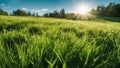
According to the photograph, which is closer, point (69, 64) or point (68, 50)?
point (69, 64)

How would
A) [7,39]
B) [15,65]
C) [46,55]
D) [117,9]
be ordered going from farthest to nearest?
[117,9] → [7,39] → [46,55] → [15,65]

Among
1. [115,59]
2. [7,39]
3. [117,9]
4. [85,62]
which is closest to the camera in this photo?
[85,62]

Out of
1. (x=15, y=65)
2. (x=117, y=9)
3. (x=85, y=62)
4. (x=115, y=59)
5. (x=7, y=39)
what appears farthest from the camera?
(x=117, y=9)

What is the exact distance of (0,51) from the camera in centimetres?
172

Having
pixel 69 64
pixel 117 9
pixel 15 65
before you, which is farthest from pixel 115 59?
pixel 117 9

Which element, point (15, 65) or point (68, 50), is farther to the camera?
point (68, 50)

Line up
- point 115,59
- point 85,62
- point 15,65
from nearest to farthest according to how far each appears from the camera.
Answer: point 15,65 → point 85,62 → point 115,59

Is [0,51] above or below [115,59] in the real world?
above

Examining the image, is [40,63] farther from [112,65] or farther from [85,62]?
[112,65]

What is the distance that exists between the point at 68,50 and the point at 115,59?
1.58 feet

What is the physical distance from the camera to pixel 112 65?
64.0 inches

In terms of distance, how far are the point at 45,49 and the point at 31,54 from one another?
197 millimetres

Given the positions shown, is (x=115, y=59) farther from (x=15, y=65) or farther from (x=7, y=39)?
(x=7, y=39)

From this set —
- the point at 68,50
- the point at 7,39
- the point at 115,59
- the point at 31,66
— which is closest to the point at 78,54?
the point at 68,50
